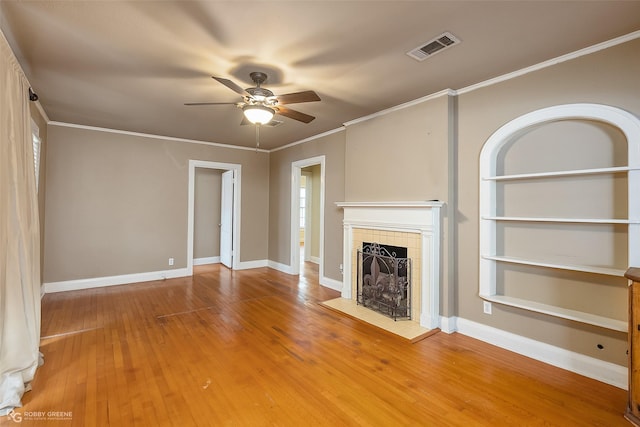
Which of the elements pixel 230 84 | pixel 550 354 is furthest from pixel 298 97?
pixel 550 354

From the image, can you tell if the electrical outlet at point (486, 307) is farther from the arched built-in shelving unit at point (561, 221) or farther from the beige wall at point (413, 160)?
the beige wall at point (413, 160)

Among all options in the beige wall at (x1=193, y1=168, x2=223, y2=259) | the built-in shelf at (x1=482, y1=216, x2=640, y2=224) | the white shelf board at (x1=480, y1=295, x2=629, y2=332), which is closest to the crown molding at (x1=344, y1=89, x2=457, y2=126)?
the built-in shelf at (x1=482, y1=216, x2=640, y2=224)

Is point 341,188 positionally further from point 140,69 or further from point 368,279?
point 140,69

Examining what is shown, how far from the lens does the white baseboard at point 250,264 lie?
6434mm

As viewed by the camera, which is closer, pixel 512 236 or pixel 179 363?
pixel 179 363

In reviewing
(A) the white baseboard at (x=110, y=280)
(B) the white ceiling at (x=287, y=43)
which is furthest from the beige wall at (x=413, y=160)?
(A) the white baseboard at (x=110, y=280)

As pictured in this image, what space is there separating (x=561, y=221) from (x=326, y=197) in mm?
3335

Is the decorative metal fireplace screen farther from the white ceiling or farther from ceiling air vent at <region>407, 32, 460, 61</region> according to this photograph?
ceiling air vent at <region>407, 32, 460, 61</region>

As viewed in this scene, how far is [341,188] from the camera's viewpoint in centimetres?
496

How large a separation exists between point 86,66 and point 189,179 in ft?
10.2

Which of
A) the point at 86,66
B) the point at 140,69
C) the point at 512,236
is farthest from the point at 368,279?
the point at 86,66

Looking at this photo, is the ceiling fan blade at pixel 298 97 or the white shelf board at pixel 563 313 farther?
the ceiling fan blade at pixel 298 97

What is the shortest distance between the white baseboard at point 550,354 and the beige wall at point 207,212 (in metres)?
5.68

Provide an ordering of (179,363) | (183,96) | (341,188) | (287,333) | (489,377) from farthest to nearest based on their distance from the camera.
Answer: (341,188)
(183,96)
(287,333)
(179,363)
(489,377)
